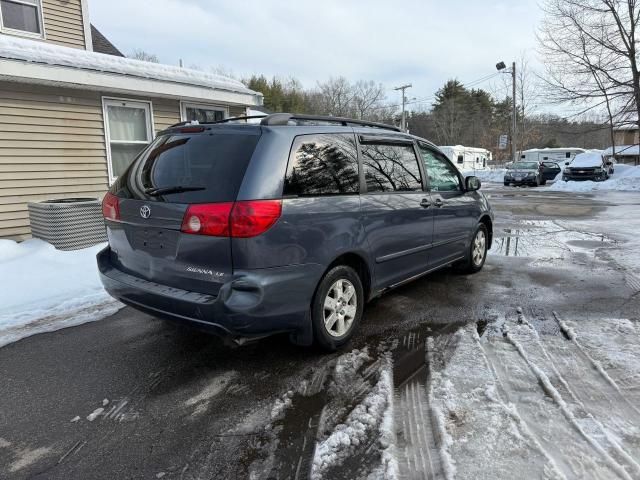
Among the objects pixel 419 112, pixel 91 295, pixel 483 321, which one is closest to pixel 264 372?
pixel 483 321

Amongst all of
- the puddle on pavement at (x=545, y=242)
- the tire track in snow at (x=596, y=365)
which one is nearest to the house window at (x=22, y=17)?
the puddle on pavement at (x=545, y=242)

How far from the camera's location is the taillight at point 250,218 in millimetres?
2916

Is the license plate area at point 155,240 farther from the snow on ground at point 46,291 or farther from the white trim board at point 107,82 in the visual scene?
the white trim board at point 107,82

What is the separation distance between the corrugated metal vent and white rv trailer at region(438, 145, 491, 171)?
37.9 m

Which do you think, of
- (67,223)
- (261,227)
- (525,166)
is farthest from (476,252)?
(525,166)

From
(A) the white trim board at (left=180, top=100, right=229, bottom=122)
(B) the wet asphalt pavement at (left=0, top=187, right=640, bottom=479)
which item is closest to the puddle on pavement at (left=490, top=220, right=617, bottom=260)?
(B) the wet asphalt pavement at (left=0, top=187, right=640, bottom=479)

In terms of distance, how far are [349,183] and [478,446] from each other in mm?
2107

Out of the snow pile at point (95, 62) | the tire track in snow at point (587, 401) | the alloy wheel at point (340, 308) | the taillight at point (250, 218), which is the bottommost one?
the tire track in snow at point (587, 401)

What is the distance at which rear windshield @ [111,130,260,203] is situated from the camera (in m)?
3.04

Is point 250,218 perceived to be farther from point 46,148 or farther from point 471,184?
point 46,148

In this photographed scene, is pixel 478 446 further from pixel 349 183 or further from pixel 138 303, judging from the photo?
pixel 138 303

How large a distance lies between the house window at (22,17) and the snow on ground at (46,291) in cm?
531

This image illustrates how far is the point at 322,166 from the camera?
3.51 m

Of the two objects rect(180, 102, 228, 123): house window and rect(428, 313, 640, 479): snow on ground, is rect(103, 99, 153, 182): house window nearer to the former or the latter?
rect(180, 102, 228, 123): house window
